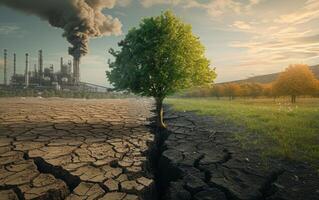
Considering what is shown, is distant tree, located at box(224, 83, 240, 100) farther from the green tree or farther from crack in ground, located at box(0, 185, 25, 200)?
crack in ground, located at box(0, 185, 25, 200)

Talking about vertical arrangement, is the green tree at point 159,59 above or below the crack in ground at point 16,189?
above

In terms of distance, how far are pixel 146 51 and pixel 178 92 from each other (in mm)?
1872

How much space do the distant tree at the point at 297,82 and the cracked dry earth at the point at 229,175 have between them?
2503 cm

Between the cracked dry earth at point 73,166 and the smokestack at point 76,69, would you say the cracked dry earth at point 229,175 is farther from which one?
the smokestack at point 76,69

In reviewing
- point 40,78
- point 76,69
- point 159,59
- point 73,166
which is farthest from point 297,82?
point 40,78

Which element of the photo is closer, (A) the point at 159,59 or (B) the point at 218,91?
(A) the point at 159,59

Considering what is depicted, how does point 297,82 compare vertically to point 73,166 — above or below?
above

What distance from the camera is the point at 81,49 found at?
35438 millimetres

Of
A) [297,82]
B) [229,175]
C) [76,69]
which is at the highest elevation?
[76,69]

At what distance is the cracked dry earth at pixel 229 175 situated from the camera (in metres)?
3.31

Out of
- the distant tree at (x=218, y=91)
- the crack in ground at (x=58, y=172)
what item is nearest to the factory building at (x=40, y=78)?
the distant tree at (x=218, y=91)

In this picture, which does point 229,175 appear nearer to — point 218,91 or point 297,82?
point 297,82

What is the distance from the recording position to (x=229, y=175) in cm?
390

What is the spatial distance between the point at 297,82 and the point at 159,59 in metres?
24.7
